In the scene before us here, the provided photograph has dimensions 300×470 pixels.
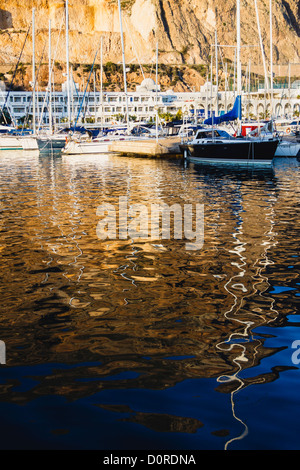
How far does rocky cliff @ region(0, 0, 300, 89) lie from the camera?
16300 cm

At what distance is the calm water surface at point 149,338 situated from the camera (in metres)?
5.29

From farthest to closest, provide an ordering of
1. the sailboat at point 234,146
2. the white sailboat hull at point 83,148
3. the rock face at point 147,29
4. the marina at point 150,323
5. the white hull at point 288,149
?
1. the rock face at point 147,29
2. the white sailboat hull at point 83,148
3. the white hull at point 288,149
4. the sailboat at point 234,146
5. the marina at point 150,323

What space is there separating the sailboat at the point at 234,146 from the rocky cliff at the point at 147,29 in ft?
423

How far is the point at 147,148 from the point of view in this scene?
147 feet

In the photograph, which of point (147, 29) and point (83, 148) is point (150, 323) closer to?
point (83, 148)

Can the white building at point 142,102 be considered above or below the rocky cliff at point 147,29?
below

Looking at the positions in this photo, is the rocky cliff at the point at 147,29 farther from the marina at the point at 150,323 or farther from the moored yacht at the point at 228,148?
the marina at the point at 150,323

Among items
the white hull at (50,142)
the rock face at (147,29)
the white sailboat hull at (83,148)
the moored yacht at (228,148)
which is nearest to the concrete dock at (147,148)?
the white sailboat hull at (83,148)

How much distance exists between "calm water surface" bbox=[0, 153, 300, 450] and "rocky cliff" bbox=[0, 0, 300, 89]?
156m

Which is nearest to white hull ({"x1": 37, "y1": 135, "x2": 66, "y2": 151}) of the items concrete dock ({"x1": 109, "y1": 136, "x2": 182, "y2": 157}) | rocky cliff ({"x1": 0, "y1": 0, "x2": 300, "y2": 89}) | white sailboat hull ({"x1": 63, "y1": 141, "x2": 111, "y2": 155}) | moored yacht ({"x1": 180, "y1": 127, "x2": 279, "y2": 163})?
white sailboat hull ({"x1": 63, "y1": 141, "x2": 111, "y2": 155})

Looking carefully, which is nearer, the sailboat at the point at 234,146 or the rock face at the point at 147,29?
the sailboat at the point at 234,146

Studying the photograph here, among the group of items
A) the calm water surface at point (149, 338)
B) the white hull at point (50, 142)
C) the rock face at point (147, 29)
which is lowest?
the calm water surface at point (149, 338)

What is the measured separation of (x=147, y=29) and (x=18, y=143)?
12460 centimetres

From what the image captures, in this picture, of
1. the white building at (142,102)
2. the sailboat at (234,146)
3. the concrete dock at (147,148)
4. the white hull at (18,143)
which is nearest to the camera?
the sailboat at (234,146)
